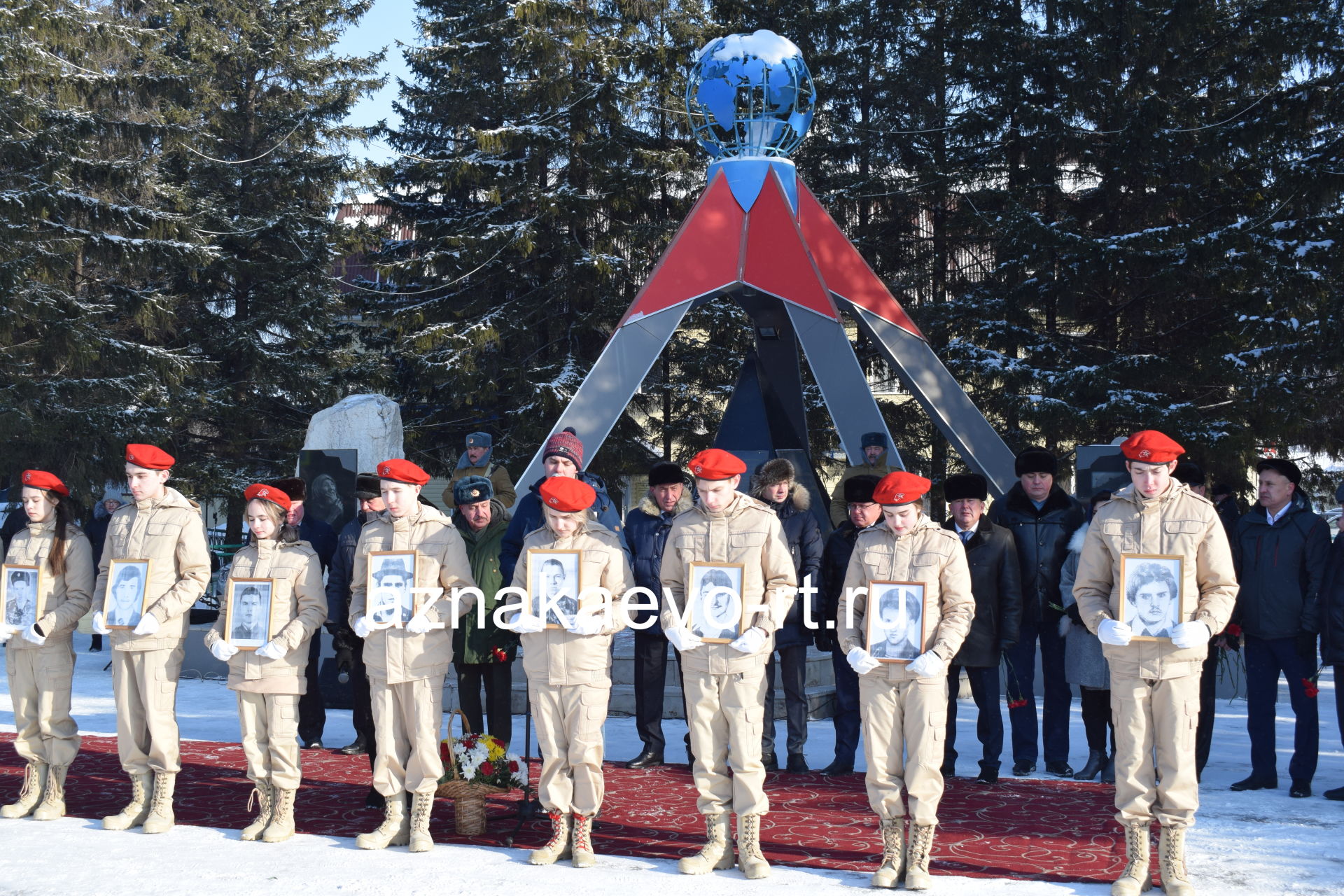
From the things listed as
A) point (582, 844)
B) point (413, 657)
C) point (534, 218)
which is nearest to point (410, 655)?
point (413, 657)

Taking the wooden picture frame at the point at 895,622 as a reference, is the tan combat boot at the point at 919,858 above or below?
below

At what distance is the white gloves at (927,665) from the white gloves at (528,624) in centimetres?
165

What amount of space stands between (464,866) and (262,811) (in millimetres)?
1248

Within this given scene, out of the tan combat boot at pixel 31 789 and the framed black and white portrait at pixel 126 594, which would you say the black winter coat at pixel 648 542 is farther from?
the tan combat boot at pixel 31 789

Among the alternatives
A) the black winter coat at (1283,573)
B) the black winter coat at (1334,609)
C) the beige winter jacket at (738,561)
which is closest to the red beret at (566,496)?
the beige winter jacket at (738,561)

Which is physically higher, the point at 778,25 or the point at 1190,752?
the point at 778,25

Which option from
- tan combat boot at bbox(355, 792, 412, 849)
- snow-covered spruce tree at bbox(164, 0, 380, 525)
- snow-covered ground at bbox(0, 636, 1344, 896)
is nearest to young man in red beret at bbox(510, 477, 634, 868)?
snow-covered ground at bbox(0, 636, 1344, 896)

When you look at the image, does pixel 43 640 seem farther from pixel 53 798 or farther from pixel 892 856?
pixel 892 856

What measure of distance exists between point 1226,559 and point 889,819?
5.94 feet

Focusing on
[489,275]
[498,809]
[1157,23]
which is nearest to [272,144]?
[489,275]

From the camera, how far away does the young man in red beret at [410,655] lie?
234 inches

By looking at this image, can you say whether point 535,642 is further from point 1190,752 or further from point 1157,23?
Answer: point 1157,23

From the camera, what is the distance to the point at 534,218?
2159 centimetres

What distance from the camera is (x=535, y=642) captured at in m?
5.84
